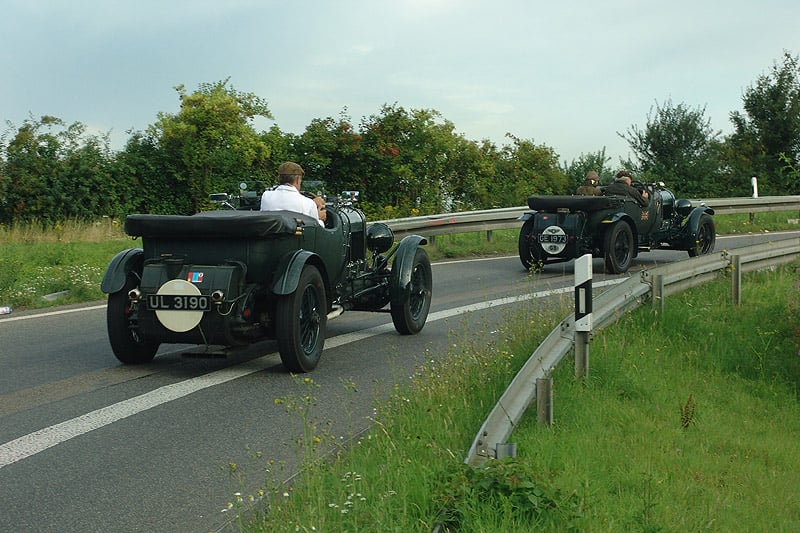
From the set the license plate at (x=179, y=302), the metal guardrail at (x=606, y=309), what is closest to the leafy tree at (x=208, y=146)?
Result: the metal guardrail at (x=606, y=309)

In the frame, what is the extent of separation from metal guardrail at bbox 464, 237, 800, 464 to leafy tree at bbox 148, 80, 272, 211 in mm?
15495

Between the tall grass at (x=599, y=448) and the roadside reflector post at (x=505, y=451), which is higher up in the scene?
the roadside reflector post at (x=505, y=451)

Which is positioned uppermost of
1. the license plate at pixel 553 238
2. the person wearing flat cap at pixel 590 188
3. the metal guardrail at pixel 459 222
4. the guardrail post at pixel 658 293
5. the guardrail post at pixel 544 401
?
the person wearing flat cap at pixel 590 188

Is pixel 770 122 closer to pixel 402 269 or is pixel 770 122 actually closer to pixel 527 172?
pixel 527 172

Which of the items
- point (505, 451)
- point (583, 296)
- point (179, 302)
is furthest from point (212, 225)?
point (505, 451)

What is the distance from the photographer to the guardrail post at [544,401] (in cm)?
589

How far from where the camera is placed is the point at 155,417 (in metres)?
6.95

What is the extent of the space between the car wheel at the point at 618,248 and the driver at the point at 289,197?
296 inches

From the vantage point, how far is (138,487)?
5.45m

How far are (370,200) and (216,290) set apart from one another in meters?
18.6

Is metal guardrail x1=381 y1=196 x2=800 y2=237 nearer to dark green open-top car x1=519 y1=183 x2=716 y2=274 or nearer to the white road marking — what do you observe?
dark green open-top car x1=519 y1=183 x2=716 y2=274

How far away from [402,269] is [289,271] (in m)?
2.27

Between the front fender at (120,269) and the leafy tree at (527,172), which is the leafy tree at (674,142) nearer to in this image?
the leafy tree at (527,172)

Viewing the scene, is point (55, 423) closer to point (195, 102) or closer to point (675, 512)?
point (675, 512)
